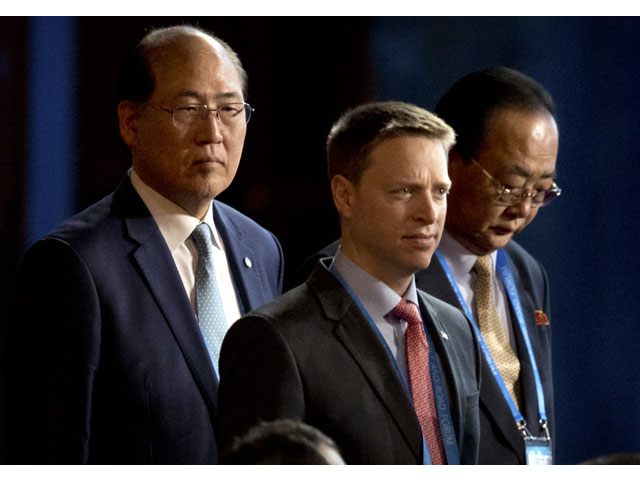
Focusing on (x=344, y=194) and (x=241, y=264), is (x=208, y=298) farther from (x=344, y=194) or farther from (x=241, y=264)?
(x=344, y=194)

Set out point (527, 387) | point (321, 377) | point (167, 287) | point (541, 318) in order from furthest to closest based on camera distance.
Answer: point (541, 318), point (527, 387), point (167, 287), point (321, 377)

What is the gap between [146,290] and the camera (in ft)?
7.07

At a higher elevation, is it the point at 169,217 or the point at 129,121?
the point at 129,121

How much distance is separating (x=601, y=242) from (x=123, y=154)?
4.67 ft

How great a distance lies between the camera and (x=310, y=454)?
1.56 meters

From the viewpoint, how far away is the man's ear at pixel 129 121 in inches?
90.2

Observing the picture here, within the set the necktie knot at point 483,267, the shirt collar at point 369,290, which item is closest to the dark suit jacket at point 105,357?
the shirt collar at point 369,290

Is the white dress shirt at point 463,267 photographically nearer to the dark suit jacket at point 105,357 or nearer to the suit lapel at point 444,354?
the suit lapel at point 444,354

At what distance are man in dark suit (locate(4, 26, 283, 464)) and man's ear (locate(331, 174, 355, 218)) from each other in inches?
13.1

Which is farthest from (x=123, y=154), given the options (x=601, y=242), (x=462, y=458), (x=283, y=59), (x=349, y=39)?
(x=601, y=242)

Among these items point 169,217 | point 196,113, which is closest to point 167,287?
point 169,217

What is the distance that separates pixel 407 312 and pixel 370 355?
5.7 inches

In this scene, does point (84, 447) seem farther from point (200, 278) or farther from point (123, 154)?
point (123, 154)

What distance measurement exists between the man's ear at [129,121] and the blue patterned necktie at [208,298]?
11.1 inches
